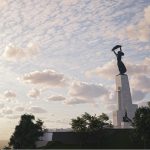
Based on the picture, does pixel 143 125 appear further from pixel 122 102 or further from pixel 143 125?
pixel 122 102

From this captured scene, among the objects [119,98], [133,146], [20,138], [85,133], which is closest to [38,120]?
[20,138]

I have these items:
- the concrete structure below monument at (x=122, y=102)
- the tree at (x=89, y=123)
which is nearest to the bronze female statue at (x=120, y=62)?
the concrete structure below monument at (x=122, y=102)

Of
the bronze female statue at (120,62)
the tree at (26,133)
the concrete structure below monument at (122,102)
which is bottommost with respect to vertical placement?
the tree at (26,133)

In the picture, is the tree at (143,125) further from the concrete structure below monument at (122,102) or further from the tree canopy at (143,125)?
the concrete structure below monument at (122,102)

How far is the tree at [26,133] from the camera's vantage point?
64812 mm

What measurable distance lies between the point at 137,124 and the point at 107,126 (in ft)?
41.9

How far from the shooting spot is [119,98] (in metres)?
86.6

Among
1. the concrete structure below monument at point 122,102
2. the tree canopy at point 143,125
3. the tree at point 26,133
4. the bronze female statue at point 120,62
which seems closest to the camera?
the tree canopy at point 143,125

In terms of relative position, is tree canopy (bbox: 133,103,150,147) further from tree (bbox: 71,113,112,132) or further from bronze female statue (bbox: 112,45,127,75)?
bronze female statue (bbox: 112,45,127,75)

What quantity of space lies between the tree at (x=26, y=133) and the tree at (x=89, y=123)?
719cm

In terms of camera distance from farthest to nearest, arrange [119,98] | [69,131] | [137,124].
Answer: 1. [119,98]
2. [69,131]
3. [137,124]

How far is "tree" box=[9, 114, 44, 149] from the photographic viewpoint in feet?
213

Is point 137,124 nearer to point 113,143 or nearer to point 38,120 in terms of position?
point 113,143

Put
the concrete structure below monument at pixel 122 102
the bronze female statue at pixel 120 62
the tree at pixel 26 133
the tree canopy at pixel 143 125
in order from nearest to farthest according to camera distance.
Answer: the tree canopy at pixel 143 125, the tree at pixel 26 133, the concrete structure below monument at pixel 122 102, the bronze female statue at pixel 120 62
